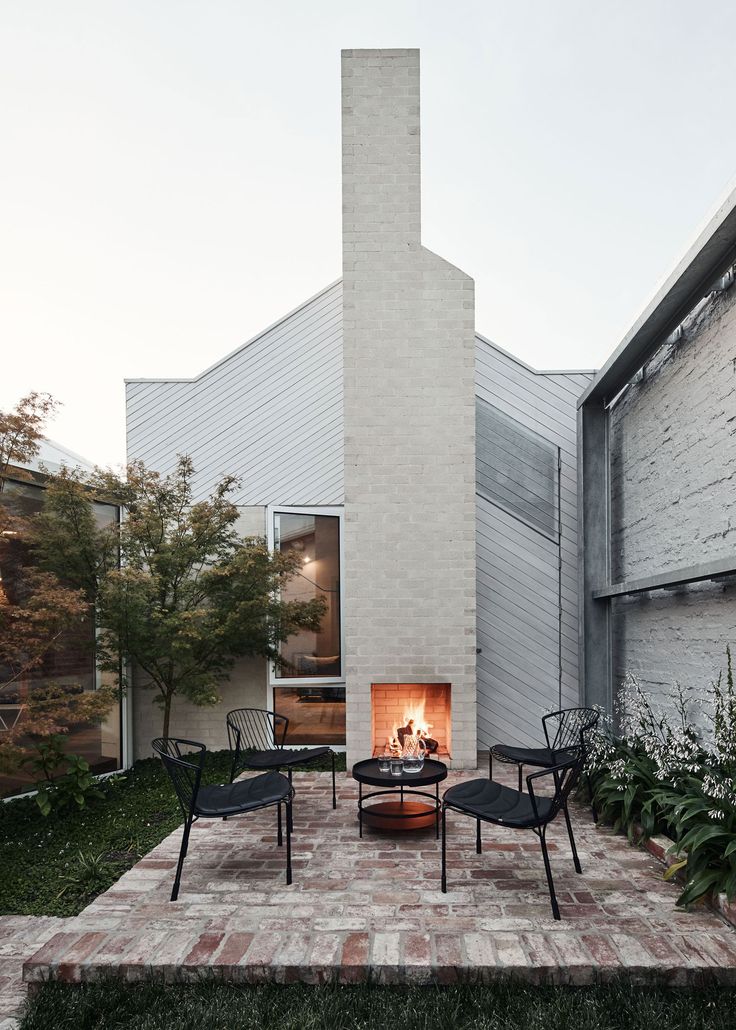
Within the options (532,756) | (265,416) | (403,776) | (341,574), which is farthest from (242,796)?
(265,416)

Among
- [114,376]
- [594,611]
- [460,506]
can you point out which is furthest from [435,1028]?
[114,376]

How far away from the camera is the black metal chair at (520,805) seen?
3.17 meters

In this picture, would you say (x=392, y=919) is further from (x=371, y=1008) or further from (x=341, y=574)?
(x=341, y=574)

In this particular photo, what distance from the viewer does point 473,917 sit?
9.99 ft

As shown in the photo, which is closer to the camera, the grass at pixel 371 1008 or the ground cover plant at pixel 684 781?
the grass at pixel 371 1008

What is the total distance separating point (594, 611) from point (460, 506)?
1.92 metres

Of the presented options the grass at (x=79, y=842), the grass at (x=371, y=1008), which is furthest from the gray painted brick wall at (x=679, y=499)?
the grass at (x=79, y=842)

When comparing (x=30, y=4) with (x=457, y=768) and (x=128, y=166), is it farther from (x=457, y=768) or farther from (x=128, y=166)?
(x=457, y=768)

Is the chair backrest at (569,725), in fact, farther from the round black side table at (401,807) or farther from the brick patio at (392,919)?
the round black side table at (401,807)

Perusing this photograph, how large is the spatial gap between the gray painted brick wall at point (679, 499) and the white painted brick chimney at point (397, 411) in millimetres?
1561

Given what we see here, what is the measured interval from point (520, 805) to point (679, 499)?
9.15 feet

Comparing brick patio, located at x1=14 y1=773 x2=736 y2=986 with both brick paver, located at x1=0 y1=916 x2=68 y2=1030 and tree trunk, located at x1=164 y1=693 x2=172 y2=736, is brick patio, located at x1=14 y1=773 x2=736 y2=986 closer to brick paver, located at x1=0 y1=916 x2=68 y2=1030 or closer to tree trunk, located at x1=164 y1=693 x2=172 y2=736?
brick paver, located at x1=0 y1=916 x2=68 y2=1030

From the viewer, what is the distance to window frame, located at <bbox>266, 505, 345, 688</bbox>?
7074mm

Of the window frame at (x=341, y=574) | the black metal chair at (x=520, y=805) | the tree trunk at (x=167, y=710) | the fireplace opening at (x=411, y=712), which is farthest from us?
the window frame at (x=341, y=574)
